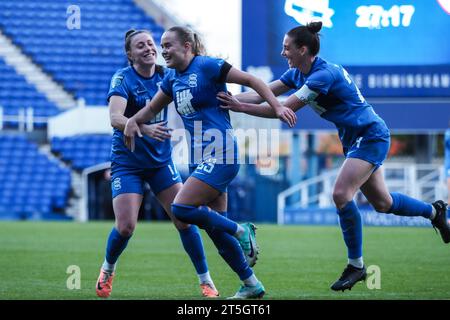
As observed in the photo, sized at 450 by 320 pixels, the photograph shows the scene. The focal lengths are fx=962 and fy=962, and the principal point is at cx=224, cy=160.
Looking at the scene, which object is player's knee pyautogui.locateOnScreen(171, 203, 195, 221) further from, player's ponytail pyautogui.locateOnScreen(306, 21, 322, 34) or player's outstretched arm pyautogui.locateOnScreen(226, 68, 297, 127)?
player's ponytail pyautogui.locateOnScreen(306, 21, 322, 34)

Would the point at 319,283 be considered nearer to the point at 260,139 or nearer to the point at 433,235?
the point at 433,235

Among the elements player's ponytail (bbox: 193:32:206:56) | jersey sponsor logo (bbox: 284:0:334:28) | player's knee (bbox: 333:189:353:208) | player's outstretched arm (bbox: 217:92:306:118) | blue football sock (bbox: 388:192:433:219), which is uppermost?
jersey sponsor logo (bbox: 284:0:334:28)

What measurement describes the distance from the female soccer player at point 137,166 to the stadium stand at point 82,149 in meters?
16.6

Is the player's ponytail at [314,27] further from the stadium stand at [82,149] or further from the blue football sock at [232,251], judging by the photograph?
the stadium stand at [82,149]

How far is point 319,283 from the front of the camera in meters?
8.73

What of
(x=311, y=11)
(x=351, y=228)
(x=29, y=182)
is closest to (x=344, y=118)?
(x=351, y=228)

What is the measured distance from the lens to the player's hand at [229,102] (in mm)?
7184

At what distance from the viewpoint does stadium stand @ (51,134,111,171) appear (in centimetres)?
2453

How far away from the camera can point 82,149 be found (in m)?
24.9

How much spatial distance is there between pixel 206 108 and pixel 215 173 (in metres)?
0.50

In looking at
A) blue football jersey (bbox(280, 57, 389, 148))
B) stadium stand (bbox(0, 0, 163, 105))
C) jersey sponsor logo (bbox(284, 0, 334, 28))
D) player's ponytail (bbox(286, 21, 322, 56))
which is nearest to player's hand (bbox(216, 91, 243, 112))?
blue football jersey (bbox(280, 57, 389, 148))

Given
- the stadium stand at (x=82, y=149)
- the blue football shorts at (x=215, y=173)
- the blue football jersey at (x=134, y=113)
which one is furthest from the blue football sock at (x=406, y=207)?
the stadium stand at (x=82, y=149)

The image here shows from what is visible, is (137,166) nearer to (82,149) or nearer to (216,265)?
(216,265)

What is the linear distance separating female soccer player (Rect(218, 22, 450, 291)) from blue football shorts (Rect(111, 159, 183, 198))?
2.85ft
